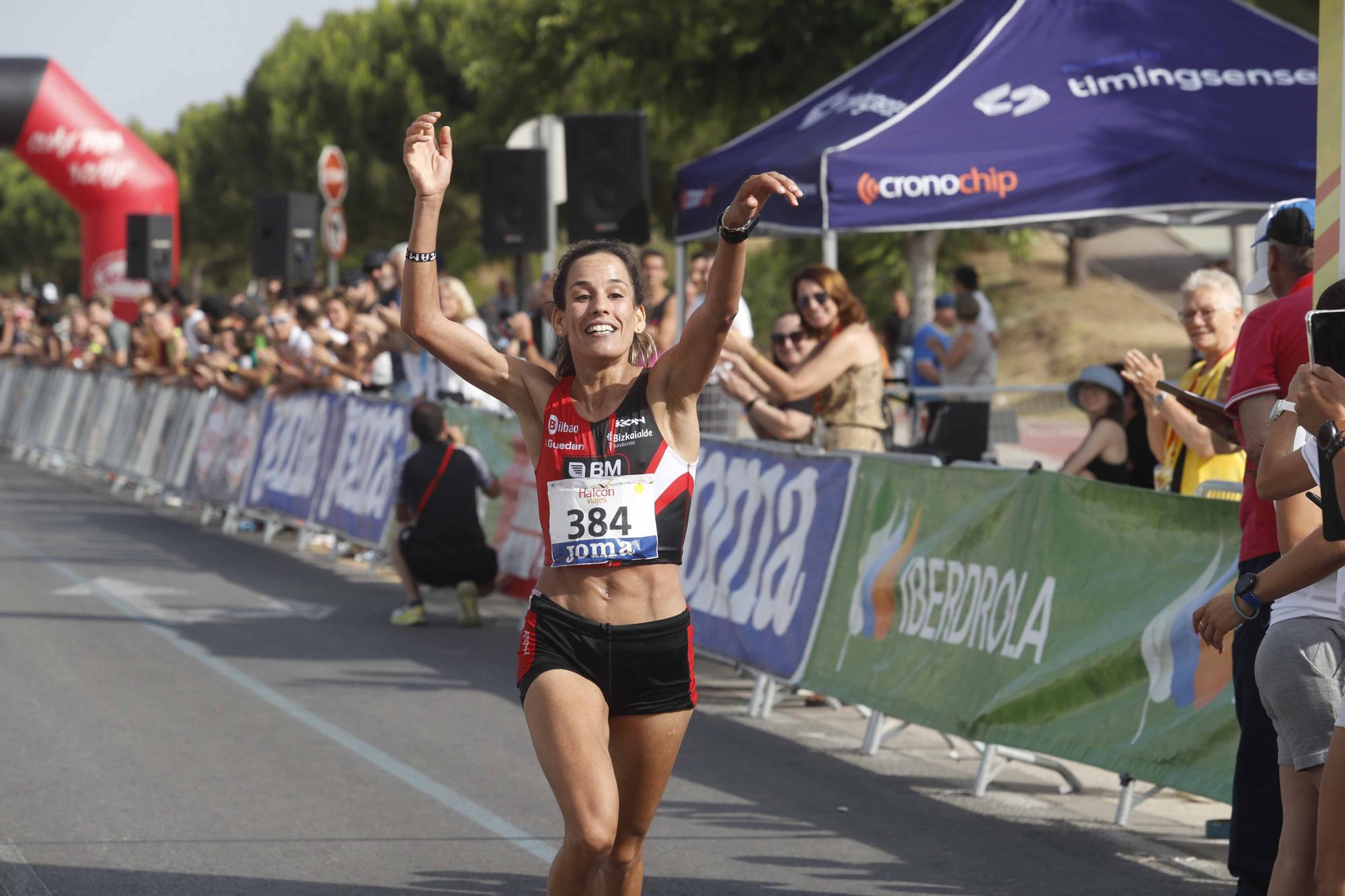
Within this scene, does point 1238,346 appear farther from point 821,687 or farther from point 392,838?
point 821,687

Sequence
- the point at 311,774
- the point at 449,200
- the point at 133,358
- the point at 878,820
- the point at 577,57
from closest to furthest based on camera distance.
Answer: the point at 878,820 → the point at 311,774 → the point at 133,358 → the point at 577,57 → the point at 449,200

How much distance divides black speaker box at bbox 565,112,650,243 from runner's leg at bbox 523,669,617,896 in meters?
9.68

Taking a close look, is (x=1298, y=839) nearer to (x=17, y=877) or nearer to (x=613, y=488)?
(x=613, y=488)

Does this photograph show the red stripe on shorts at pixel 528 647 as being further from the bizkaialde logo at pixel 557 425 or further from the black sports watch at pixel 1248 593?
the black sports watch at pixel 1248 593

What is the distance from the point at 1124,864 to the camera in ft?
21.1

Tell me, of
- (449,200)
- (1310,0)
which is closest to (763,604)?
(1310,0)

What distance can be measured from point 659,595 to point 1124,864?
8.76 feet

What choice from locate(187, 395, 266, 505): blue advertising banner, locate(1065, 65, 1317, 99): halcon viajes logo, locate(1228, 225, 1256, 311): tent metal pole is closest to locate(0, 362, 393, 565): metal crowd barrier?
locate(187, 395, 266, 505): blue advertising banner

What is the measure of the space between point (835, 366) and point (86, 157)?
1009 inches

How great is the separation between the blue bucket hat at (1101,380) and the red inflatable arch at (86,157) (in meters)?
24.9

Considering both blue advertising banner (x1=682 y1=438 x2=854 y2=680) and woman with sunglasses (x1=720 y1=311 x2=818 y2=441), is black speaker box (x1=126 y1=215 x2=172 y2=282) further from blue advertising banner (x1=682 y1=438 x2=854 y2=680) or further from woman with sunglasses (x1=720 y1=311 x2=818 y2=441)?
blue advertising banner (x1=682 y1=438 x2=854 y2=680)

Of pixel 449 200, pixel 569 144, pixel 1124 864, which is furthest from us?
pixel 449 200

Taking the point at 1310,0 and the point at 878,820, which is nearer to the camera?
the point at 878,820

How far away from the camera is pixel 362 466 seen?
1510 centimetres
